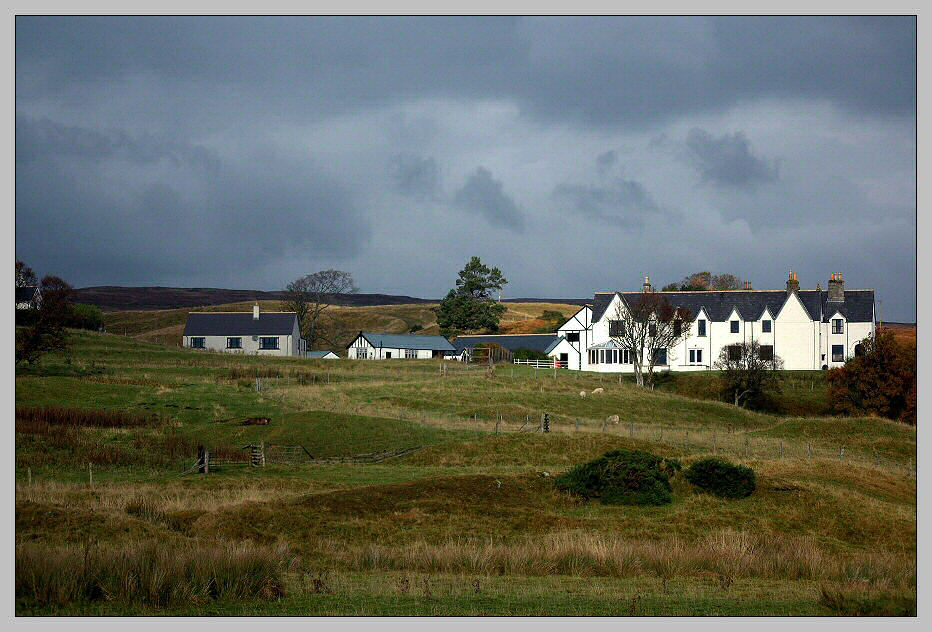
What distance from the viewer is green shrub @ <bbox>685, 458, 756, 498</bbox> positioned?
31998 mm

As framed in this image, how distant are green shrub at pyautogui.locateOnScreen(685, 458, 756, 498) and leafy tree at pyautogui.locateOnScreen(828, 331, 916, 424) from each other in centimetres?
3982

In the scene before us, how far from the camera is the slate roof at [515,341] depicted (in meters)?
104

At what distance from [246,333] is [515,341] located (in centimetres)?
3437

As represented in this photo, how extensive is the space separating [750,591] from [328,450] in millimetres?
29306

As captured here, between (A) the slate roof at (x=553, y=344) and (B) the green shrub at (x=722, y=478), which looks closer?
(B) the green shrub at (x=722, y=478)

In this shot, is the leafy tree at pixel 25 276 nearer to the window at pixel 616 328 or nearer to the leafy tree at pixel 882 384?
the window at pixel 616 328

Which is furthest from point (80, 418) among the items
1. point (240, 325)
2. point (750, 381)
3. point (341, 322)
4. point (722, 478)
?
point (341, 322)

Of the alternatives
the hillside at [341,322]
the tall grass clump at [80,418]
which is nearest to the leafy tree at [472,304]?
the hillside at [341,322]

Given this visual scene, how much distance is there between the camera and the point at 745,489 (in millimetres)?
31969

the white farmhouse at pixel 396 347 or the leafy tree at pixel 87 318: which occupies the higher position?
the leafy tree at pixel 87 318

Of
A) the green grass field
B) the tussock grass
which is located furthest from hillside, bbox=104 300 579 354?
the tussock grass

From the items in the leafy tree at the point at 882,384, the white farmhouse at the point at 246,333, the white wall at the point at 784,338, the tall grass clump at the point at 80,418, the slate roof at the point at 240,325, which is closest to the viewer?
the tall grass clump at the point at 80,418

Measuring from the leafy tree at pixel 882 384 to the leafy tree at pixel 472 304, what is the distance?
67952 mm

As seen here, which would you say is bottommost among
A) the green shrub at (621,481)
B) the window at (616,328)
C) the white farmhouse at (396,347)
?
the green shrub at (621,481)
